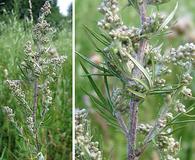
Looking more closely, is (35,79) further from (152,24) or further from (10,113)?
(152,24)

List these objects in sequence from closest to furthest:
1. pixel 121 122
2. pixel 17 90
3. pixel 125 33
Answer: pixel 125 33 < pixel 121 122 < pixel 17 90

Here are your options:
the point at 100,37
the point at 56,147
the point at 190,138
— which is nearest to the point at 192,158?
the point at 190,138

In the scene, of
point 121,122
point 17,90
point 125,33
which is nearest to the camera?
Result: point 125,33

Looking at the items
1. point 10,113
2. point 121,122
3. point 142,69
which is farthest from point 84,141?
point 10,113

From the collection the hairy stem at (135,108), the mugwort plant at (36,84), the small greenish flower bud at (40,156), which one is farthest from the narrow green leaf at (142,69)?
the small greenish flower bud at (40,156)

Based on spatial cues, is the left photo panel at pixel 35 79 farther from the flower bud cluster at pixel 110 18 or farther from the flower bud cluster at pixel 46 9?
the flower bud cluster at pixel 110 18

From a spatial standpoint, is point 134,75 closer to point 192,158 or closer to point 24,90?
point 24,90
